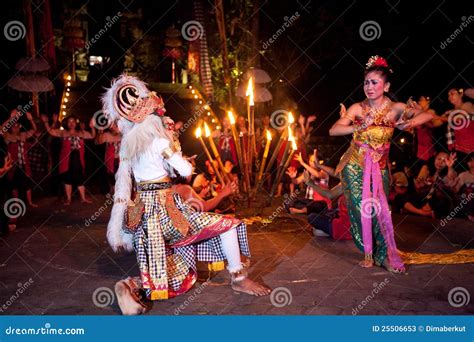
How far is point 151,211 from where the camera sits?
4426 mm

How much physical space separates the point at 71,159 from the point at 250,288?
651 centimetres

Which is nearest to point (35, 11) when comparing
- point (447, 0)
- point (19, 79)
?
point (19, 79)

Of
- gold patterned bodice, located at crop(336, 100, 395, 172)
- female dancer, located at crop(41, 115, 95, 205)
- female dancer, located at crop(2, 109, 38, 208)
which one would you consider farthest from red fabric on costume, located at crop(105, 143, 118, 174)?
gold patterned bodice, located at crop(336, 100, 395, 172)

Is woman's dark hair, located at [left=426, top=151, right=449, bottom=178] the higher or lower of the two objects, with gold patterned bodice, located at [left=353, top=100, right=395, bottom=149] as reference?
higher

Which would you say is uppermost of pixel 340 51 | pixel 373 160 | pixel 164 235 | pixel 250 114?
pixel 340 51

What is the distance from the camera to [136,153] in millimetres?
4332

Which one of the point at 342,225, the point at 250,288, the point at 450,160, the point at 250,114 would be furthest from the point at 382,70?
the point at 450,160

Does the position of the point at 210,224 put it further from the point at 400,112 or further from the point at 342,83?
the point at 342,83

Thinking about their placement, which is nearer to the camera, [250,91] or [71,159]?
[250,91]

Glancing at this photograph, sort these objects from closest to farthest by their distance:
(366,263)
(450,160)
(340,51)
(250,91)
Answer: (366,263)
(250,91)
(450,160)
(340,51)

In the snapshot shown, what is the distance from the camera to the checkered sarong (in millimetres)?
4410

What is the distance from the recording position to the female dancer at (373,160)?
515cm

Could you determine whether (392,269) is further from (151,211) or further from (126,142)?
(126,142)

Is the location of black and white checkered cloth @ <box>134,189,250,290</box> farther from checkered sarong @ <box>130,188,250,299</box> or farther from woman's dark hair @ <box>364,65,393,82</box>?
woman's dark hair @ <box>364,65,393,82</box>
